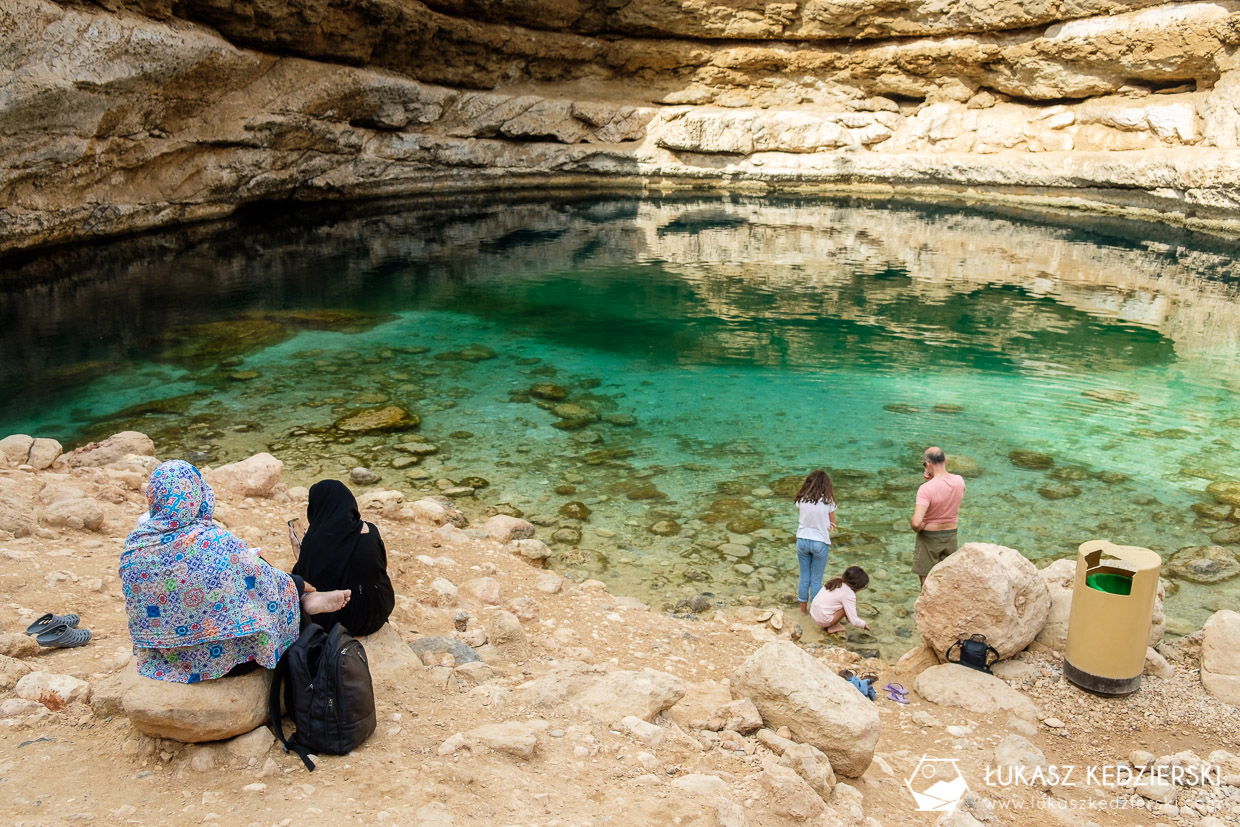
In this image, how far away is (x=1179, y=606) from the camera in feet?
24.9

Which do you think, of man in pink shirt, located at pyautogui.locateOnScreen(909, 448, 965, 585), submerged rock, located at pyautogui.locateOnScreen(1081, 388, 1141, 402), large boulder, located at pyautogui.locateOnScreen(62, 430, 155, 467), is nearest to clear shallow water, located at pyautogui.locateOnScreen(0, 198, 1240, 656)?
submerged rock, located at pyautogui.locateOnScreen(1081, 388, 1141, 402)

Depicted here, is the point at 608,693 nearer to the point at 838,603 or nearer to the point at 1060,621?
the point at 838,603

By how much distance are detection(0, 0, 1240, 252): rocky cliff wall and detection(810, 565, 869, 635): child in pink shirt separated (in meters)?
21.2

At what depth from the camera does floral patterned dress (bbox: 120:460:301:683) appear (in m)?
3.79

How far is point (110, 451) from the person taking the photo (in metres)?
9.32

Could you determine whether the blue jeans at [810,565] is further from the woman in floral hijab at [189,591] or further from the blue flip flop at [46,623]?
the blue flip flop at [46,623]

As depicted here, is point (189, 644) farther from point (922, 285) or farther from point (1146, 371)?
point (922, 285)

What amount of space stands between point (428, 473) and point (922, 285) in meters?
14.3

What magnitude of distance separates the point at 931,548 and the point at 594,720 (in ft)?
12.6

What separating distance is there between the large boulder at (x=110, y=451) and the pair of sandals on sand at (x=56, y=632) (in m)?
4.54

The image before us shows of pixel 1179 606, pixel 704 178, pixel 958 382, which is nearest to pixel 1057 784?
pixel 1179 606

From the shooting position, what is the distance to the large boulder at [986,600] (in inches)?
235

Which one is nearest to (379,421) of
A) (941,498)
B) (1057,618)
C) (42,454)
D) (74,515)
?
(42,454)

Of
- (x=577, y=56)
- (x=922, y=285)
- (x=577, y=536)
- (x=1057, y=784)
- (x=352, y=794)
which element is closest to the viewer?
(x=352, y=794)
